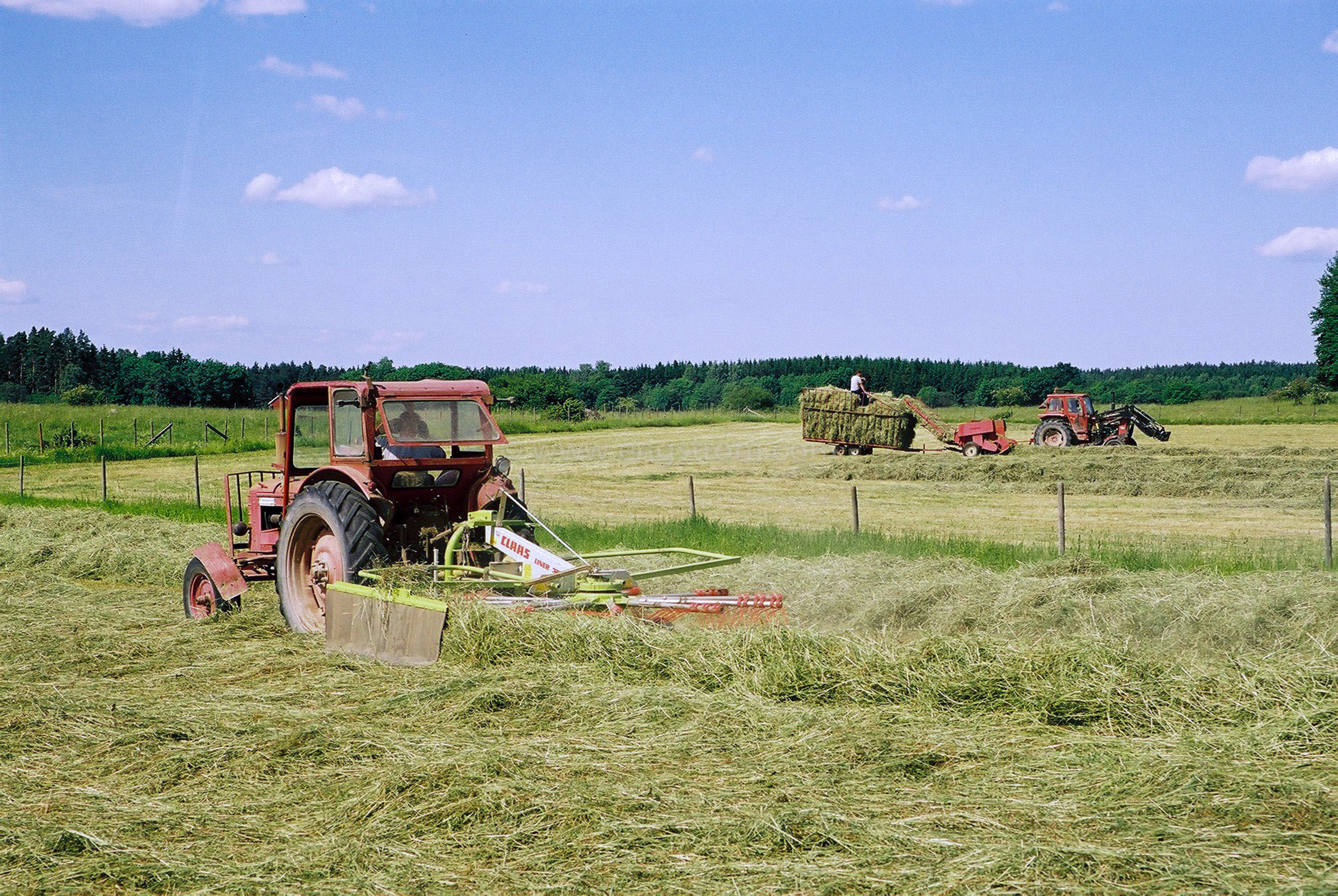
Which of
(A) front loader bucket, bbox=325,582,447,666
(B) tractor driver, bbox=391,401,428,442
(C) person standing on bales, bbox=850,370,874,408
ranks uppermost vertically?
(C) person standing on bales, bbox=850,370,874,408

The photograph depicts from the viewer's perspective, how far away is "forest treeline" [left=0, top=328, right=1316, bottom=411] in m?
78.6

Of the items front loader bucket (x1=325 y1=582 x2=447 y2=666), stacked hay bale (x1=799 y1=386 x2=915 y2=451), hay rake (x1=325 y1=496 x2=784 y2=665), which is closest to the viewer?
front loader bucket (x1=325 y1=582 x2=447 y2=666)

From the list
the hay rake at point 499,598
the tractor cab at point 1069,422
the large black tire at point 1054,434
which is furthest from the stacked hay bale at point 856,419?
the hay rake at point 499,598

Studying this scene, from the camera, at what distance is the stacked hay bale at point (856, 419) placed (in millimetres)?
30625

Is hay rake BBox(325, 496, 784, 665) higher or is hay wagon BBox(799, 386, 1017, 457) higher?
hay wagon BBox(799, 386, 1017, 457)

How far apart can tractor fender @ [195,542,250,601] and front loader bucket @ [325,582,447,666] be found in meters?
1.87

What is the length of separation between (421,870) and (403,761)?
1.22 meters

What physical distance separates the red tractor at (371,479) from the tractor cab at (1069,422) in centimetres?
2320

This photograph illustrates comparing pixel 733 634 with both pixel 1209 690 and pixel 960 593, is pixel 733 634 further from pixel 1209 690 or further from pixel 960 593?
pixel 960 593

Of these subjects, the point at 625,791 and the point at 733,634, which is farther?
the point at 733,634

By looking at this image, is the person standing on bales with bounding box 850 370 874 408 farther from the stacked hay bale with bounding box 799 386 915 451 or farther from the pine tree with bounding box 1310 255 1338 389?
the pine tree with bounding box 1310 255 1338 389

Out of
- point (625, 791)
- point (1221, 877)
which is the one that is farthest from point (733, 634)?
point (1221, 877)

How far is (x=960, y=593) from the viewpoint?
34.4 feet

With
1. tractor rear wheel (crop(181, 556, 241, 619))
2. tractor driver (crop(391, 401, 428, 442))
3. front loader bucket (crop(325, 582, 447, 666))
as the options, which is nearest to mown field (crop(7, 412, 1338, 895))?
front loader bucket (crop(325, 582, 447, 666))
